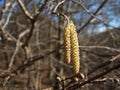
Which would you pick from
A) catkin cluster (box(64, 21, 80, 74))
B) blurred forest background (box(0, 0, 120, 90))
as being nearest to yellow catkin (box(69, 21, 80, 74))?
catkin cluster (box(64, 21, 80, 74))

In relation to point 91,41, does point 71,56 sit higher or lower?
higher

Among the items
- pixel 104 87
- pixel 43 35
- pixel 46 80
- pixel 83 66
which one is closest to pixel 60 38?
pixel 83 66

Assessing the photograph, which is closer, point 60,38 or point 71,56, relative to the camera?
point 71,56

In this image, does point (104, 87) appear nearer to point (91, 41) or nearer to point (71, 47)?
point (71, 47)

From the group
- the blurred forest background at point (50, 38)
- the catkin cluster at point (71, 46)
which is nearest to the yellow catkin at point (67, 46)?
the catkin cluster at point (71, 46)

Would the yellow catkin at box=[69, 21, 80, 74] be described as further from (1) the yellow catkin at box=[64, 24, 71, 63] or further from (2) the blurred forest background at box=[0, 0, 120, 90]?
(2) the blurred forest background at box=[0, 0, 120, 90]

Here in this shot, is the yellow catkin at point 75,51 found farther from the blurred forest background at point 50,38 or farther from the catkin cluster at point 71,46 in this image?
the blurred forest background at point 50,38

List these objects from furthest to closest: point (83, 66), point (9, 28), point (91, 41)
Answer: point (9, 28)
point (91, 41)
point (83, 66)

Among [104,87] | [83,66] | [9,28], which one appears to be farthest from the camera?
[9,28]
